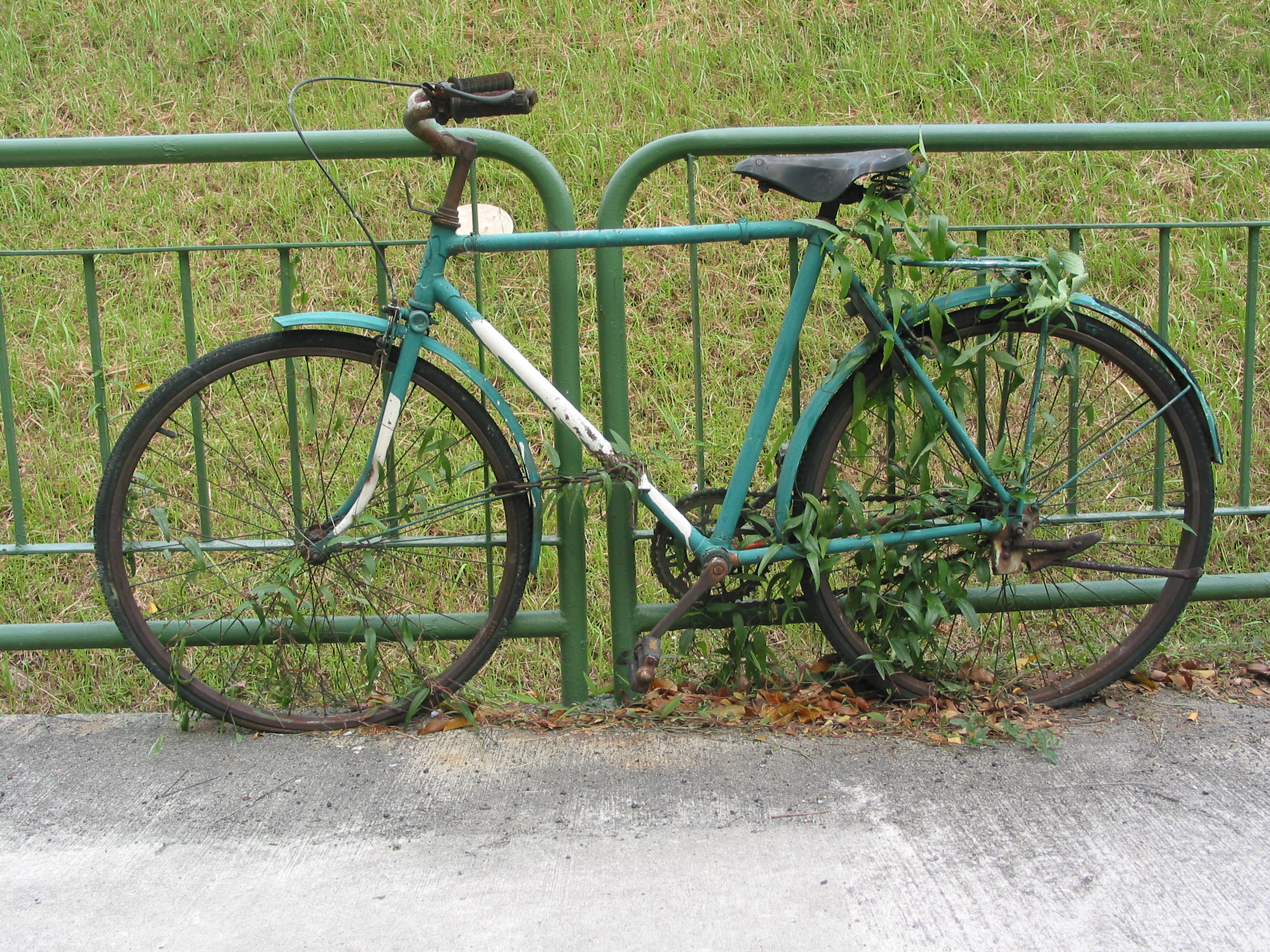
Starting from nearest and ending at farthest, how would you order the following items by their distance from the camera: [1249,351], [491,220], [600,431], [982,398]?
1. [600,431]
2. [982,398]
3. [1249,351]
4. [491,220]

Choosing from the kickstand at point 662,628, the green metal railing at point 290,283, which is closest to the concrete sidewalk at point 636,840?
the kickstand at point 662,628

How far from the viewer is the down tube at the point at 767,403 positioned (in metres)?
2.68

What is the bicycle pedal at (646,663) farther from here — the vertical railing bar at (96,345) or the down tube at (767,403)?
the vertical railing bar at (96,345)

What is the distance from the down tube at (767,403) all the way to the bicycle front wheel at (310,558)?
501mm

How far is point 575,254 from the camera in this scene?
2807mm

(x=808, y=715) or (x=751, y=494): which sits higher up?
(x=751, y=494)

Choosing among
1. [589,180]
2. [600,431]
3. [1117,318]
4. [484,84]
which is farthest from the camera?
[589,180]

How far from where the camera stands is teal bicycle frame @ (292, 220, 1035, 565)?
8.53 feet

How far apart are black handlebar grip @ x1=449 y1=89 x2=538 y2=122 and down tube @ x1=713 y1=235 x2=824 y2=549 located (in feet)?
2.45

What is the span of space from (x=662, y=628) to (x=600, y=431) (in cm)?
52

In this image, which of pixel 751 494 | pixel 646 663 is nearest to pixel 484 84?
pixel 751 494

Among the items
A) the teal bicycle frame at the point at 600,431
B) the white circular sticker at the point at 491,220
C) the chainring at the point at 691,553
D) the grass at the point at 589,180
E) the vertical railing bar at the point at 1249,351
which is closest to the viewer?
the teal bicycle frame at the point at 600,431

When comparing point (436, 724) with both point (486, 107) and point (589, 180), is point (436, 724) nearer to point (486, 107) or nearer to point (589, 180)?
point (486, 107)

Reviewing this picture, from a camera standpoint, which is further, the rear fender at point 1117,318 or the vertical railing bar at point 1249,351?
the vertical railing bar at point 1249,351
